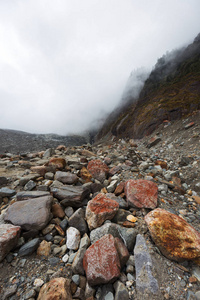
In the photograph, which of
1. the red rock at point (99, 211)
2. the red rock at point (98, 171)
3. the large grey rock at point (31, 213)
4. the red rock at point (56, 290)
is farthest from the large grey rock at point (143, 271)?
the red rock at point (98, 171)

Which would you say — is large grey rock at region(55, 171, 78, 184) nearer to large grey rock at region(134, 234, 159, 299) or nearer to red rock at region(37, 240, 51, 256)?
red rock at region(37, 240, 51, 256)

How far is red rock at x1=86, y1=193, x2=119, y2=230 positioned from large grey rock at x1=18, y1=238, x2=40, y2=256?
1.31 metres

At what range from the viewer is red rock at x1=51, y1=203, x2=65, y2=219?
3653mm

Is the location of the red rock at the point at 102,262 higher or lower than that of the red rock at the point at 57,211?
lower

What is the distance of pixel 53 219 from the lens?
3471 millimetres

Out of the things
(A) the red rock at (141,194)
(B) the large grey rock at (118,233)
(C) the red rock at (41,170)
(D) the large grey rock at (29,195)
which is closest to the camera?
(B) the large grey rock at (118,233)

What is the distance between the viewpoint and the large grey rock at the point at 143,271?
212 centimetres

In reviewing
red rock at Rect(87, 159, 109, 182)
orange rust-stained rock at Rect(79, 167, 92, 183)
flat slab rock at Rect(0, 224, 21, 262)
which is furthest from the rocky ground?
red rock at Rect(87, 159, 109, 182)

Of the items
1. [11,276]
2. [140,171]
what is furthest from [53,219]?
[140,171]

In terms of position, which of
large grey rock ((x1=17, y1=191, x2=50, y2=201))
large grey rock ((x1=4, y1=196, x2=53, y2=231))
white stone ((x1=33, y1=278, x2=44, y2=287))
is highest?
large grey rock ((x1=17, y1=191, x2=50, y2=201))

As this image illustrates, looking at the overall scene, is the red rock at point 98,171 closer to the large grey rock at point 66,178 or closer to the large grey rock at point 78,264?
the large grey rock at point 66,178

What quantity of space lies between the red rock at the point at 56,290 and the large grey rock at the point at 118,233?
2.91 ft

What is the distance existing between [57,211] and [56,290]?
1.79m

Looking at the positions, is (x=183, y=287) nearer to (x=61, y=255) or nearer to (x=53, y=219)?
(x=61, y=255)
